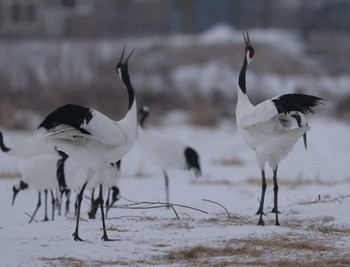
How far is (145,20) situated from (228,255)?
36.1 meters

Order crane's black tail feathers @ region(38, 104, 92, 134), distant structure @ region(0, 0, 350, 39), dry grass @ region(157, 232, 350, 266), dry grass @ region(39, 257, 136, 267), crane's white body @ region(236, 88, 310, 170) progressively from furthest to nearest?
distant structure @ region(0, 0, 350, 39)
crane's white body @ region(236, 88, 310, 170)
crane's black tail feathers @ region(38, 104, 92, 134)
dry grass @ region(157, 232, 350, 266)
dry grass @ region(39, 257, 136, 267)

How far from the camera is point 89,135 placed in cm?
750

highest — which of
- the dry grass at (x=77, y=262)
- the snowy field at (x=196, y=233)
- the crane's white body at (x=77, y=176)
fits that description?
the crane's white body at (x=77, y=176)

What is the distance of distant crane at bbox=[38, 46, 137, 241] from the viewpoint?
729 centimetres

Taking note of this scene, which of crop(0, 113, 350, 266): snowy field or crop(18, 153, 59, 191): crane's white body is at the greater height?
crop(18, 153, 59, 191): crane's white body

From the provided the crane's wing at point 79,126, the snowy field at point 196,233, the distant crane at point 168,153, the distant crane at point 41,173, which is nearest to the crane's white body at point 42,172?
the distant crane at point 41,173

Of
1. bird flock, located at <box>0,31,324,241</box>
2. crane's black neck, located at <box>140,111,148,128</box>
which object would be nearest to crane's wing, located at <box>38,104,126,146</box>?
bird flock, located at <box>0,31,324,241</box>

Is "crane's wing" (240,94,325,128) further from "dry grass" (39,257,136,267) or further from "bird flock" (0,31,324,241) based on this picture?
"dry grass" (39,257,136,267)

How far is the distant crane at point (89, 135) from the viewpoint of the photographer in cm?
729

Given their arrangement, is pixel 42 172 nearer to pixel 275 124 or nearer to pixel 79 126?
pixel 275 124

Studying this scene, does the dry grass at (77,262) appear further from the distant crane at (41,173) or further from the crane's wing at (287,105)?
the distant crane at (41,173)

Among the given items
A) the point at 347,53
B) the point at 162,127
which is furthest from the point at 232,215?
the point at 347,53

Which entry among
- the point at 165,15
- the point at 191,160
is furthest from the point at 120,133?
the point at 165,15

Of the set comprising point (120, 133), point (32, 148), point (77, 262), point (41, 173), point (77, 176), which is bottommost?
point (77, 262)
